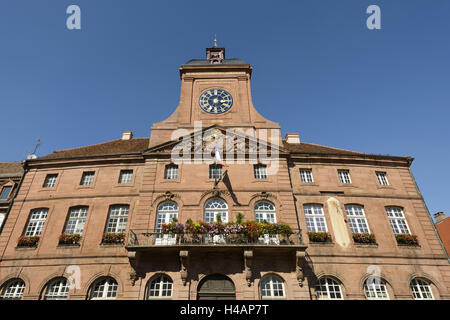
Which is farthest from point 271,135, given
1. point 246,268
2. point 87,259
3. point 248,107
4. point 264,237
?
point 87,259

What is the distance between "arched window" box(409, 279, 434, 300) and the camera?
661 inches

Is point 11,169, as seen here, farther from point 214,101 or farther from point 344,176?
point 344,176

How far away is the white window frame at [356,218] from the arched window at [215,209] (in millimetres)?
8235

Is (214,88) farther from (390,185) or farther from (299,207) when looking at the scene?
(390,185)

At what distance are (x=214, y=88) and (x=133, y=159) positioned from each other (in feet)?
30.3

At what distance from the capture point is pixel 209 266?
53.5 ft

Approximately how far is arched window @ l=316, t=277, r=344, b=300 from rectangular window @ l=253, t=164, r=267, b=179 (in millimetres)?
7480

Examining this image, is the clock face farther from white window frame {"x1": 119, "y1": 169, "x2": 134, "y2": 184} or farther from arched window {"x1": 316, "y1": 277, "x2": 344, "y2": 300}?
arched window {"x1": 316, "y1": 277, "x2": 344, "y2": 300}

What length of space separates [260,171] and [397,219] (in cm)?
980

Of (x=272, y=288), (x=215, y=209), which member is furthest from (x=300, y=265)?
(x=215, y=209)

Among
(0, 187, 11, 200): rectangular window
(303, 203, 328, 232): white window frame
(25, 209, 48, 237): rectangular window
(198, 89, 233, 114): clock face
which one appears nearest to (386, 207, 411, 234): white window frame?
(303, 203, 328, 232): white window frame

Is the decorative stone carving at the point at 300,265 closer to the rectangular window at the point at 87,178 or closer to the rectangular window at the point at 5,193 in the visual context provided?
the rectangular window at the point at 87,178

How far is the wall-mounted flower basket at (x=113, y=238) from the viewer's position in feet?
58.0

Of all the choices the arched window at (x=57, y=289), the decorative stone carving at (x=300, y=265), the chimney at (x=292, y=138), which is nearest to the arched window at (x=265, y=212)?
the decorative stone carving at (x=300, y=265)
